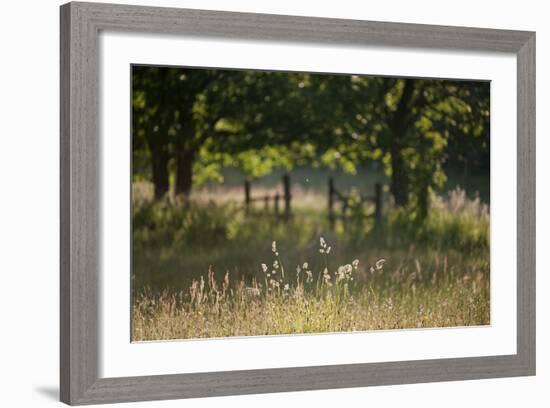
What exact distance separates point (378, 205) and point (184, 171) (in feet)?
5.33

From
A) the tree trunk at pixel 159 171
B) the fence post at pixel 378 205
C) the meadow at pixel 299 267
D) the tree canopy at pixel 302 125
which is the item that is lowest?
the meadow at pixel 299 267

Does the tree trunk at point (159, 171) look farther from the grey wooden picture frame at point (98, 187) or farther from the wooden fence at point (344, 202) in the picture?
the wooden fence at point (344, 202)

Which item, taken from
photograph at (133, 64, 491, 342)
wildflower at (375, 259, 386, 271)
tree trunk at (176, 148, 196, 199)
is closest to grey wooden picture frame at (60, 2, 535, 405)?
photograph at (133, 64, 491, 342)

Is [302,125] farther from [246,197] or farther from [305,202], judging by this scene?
[246,197]

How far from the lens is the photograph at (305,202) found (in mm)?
8688

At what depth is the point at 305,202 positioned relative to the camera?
932cm

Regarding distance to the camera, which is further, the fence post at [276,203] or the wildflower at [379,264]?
the wildflower at [379,264]

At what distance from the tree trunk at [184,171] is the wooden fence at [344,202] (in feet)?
3.73

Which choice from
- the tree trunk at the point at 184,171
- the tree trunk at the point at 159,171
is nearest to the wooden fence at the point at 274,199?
the tree trunk at the point at 184,171

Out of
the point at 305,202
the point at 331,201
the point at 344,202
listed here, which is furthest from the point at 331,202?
the point at 305,202

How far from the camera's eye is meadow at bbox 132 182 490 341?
8633 millimetres

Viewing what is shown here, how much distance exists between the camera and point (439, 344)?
30.4ft

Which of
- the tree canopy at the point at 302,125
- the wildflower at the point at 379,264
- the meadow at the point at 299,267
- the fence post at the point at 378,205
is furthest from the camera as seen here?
the fence post at the point at 378,205

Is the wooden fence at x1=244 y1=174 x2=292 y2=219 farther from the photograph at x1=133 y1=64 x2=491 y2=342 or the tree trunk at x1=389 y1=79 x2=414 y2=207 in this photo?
the tree trunk at x1=389 y1=79 x2=414 y2=207
